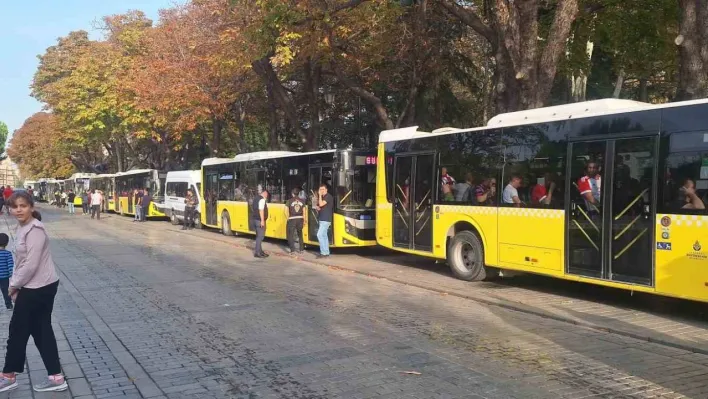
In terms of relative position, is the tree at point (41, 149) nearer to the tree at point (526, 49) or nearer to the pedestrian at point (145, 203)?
the pedestrian at point (145, 203)

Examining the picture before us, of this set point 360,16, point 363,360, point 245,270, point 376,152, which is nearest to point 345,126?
point 360,16

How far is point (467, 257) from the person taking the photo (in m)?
11.8

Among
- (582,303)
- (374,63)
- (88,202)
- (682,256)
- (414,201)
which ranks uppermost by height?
(374,63)

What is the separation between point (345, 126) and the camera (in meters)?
29.0

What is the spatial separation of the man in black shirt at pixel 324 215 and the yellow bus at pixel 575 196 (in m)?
2.92

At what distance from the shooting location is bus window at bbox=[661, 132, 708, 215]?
764 centimetres

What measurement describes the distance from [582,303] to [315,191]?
8.92 m

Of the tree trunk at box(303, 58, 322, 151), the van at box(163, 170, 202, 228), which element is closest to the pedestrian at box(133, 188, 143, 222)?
the van at box(163, 170, 202, 228)

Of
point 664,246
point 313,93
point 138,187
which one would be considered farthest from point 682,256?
point 138,187

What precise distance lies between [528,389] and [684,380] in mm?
1592

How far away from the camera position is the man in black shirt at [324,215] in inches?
609

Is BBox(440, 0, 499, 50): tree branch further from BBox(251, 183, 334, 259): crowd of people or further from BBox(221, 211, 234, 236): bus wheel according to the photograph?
BBox(221, 211, 234, 236): bus wheel

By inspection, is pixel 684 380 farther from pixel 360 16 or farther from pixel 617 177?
pixel 360 16

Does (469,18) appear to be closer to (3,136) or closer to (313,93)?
(313,93)
